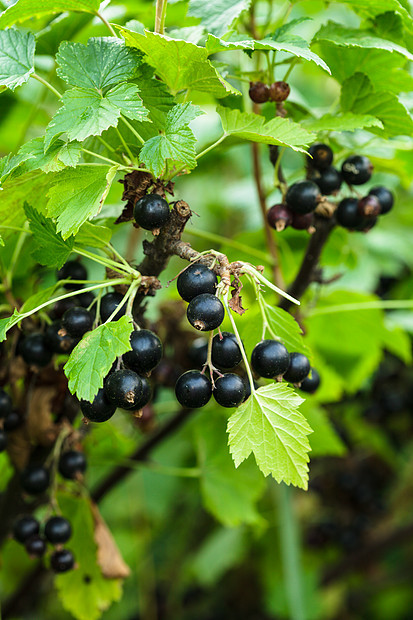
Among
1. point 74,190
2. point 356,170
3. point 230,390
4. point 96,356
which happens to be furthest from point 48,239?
point 356,170

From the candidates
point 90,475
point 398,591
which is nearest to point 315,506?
point 398,591

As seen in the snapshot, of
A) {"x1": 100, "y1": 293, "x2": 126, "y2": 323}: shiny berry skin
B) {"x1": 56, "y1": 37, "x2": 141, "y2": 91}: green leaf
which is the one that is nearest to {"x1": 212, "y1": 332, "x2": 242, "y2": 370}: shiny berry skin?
{"x1": 100, "y1": 293, "x2": 126, "y2": 323}: shiny berry skin

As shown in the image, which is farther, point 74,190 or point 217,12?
point 217,12

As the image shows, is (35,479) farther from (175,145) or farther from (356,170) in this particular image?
(356,170)

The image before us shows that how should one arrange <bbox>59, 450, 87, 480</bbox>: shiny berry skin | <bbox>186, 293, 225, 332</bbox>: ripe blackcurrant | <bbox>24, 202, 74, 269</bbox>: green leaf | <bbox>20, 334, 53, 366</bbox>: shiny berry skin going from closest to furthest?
1. <bbox>186, 293, 225, 332</bbox>: ripe blackcurrant
2. <bbox>24, 202, 74, 269</bbox>: green leaf
3. <bbox>20, 334, 53, 366</bbox>: shiny berry skin
4. <bbox>59, 450, 87, 480</bbox>: shiny berry skin

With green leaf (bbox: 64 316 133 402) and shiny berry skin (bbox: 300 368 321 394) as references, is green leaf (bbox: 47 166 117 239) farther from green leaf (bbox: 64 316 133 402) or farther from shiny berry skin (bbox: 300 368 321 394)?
shiny berry skin (bbox: 300 368 321 394)

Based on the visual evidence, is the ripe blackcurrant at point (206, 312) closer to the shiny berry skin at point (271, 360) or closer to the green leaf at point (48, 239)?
the shiny berry skin at point (271, 360)
